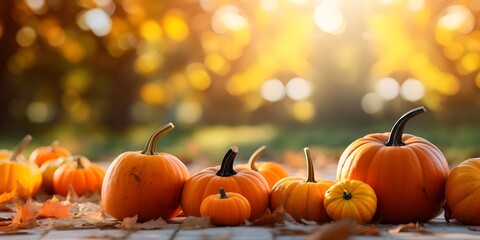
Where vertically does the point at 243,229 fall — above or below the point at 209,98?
below

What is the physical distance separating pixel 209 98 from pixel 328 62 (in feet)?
5.34

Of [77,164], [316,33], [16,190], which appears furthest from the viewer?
[316,33]

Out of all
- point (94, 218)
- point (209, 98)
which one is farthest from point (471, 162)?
point (209, 98)

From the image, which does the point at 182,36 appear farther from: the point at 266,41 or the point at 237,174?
the point at 237,174

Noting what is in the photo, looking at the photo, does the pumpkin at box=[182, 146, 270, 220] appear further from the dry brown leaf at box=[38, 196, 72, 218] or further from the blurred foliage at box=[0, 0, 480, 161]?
the blurred foliage at box=[0, 0, 480, 161]

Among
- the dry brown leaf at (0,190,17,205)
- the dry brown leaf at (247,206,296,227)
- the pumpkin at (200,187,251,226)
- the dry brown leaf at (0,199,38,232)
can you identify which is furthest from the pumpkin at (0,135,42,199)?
the dry brown leaf at (247,206,296,227)

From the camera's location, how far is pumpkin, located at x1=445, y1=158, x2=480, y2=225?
12.0ft

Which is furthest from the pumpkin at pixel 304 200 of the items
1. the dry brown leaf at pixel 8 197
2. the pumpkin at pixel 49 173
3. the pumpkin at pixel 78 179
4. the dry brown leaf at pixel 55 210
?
the pumpkin at pixel 49 173

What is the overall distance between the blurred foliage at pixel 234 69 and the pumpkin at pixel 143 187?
197 inches

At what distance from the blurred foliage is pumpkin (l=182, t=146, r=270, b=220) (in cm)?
497

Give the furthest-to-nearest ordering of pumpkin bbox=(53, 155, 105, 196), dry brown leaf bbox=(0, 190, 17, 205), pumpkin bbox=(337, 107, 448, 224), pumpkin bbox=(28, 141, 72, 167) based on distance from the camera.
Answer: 1. pumpkin bbox=(28, 141, 72, 167)
2. pumpkin bbox=(53, 155, 105, 196)
3. dry brown leaf bbox=(0, 190, 17, 205)
4. pumpkin bbox=(337, 107, 448, 224)

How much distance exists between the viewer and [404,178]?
3.73m

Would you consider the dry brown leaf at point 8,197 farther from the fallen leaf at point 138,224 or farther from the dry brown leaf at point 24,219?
the fallen leaf at point 138,224

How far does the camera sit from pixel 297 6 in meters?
9.57
